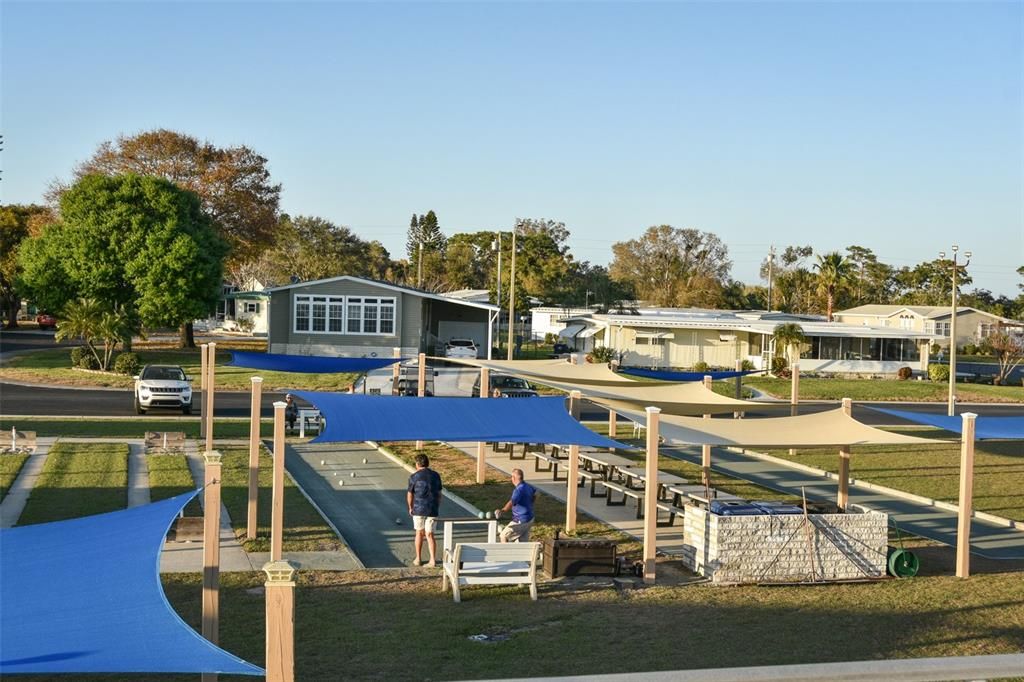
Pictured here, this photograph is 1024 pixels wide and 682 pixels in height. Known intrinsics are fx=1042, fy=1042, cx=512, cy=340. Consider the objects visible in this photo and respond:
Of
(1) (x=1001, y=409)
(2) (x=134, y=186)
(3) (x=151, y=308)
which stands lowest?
(1) (x=1001, y=409)

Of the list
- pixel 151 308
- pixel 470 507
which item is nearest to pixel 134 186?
pixel 151 308

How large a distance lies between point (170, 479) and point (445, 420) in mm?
6834

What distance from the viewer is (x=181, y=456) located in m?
21.6

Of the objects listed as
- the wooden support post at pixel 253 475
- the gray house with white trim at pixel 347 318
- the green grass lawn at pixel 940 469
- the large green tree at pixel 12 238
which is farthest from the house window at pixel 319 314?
the wooden support post at pixel 253 475

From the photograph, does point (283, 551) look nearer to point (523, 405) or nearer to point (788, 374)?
point (523, 405)

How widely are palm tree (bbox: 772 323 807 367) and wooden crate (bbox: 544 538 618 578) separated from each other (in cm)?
4006

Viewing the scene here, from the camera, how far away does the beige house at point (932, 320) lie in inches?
2813

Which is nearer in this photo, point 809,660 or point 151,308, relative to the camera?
point 809,660

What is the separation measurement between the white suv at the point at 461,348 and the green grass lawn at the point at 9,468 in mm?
30829

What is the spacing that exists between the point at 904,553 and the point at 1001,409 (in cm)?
3134

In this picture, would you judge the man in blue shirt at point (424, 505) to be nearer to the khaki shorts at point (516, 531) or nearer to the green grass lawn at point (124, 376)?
the khaki shorts at point (516, 531)

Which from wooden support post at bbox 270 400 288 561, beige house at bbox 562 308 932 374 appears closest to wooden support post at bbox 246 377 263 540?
wooden support post at bbox 270 400 288 561

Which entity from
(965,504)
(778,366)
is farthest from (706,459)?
(778,366)

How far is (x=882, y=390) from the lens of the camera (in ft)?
153
